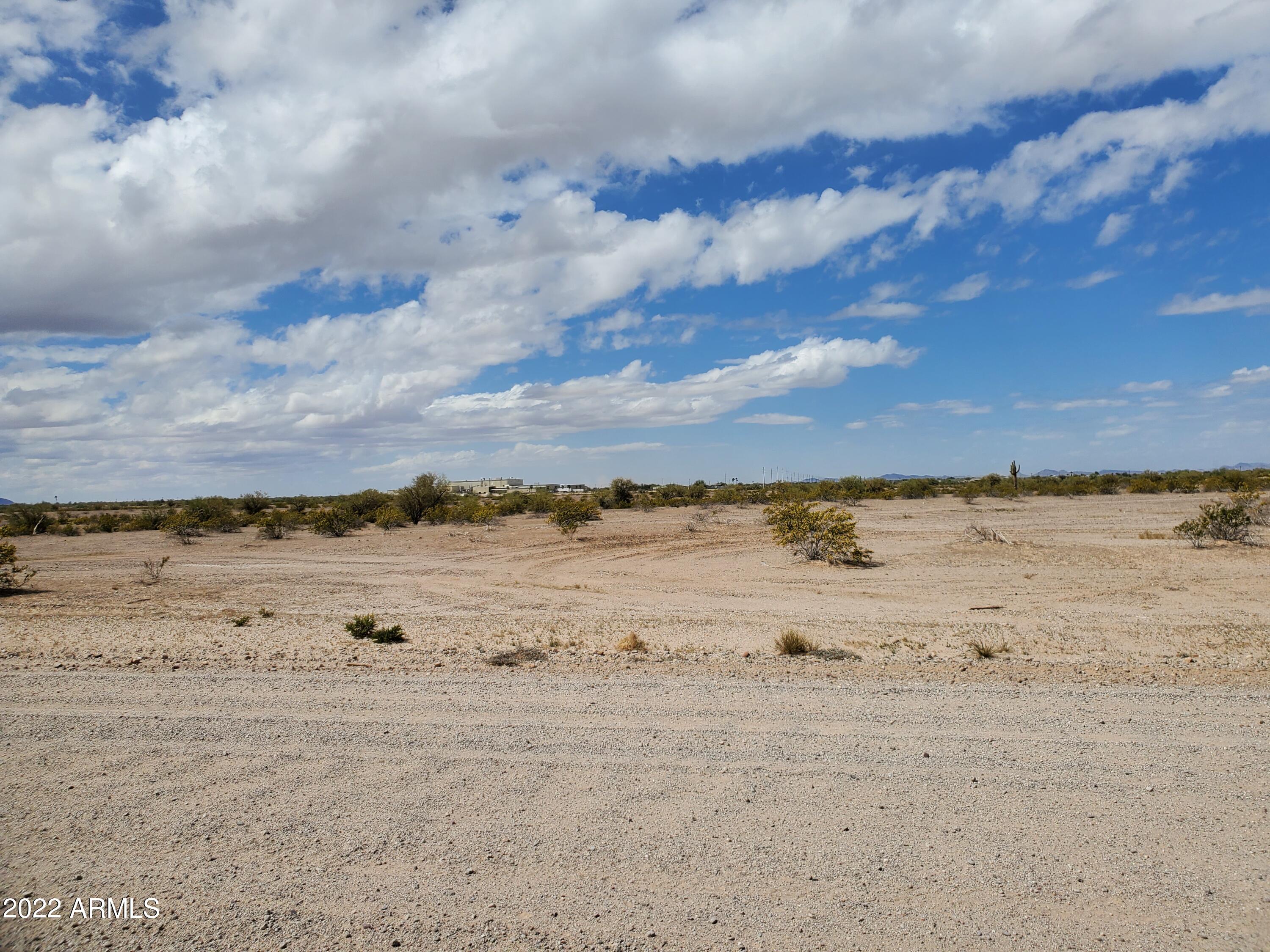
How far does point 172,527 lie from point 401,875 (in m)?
43.7

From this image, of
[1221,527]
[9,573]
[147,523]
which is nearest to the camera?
[9,573]

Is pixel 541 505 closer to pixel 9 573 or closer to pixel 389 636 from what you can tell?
pixel 9 573

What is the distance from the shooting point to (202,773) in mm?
6234

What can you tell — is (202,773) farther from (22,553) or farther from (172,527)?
(172,527)

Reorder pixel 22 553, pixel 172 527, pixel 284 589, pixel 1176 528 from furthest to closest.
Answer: pixel 172 527
pixel 22 553
pixel 1176 528
pixel 284 589

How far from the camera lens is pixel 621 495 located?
2630 inches

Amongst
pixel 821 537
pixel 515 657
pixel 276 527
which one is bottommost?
pixel 515 657

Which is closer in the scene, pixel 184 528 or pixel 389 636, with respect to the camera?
pixel 389 636

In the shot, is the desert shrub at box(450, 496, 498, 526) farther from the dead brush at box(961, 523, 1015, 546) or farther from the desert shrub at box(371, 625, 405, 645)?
the desert shrub at box(371, 625, 405, 645)

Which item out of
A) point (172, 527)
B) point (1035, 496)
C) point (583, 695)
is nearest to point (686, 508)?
point (1035, 496)

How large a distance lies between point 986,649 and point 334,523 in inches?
1543

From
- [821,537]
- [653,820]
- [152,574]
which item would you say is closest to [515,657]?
[653,820]

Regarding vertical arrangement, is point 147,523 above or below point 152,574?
above

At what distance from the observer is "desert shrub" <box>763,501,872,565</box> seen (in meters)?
26.3
